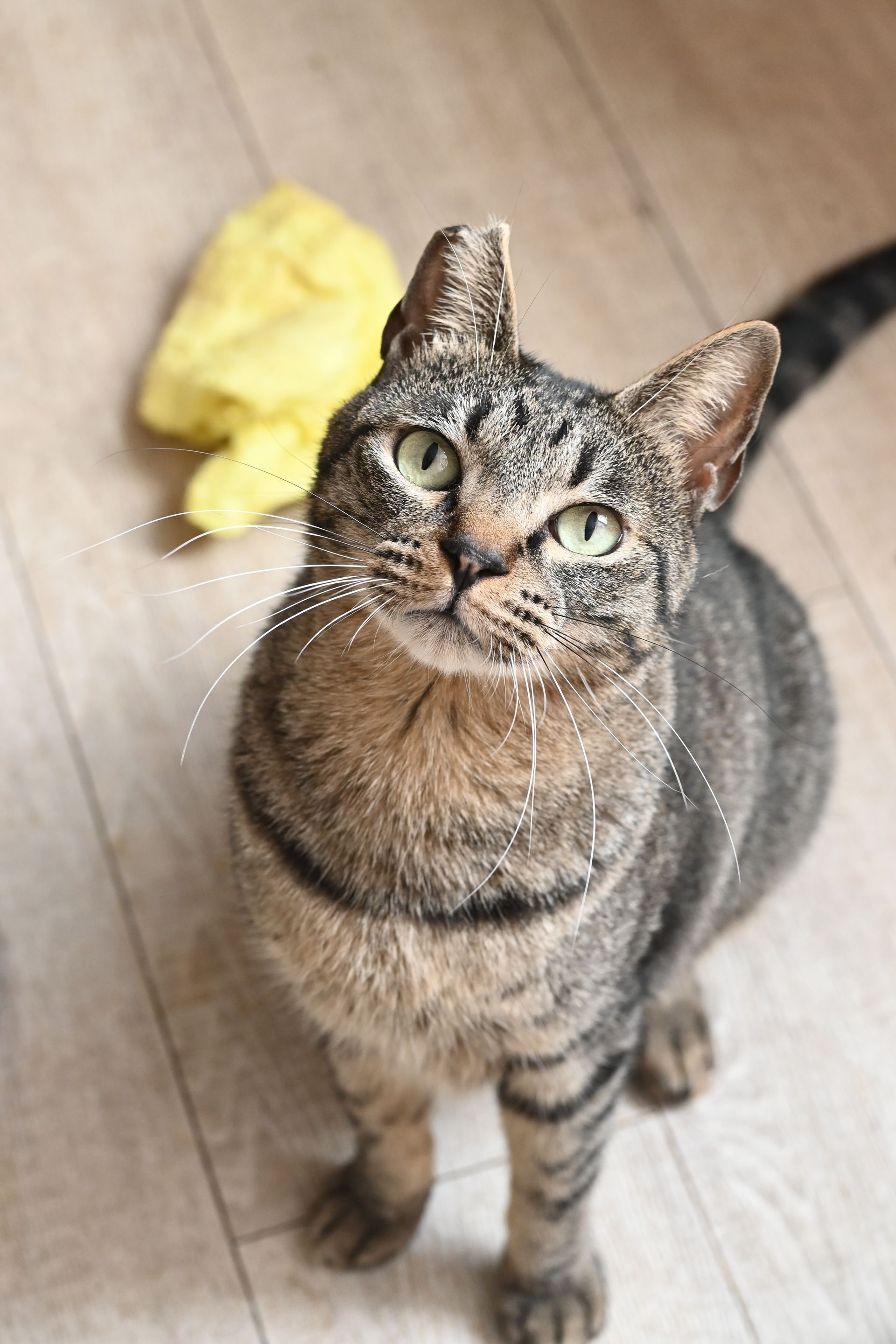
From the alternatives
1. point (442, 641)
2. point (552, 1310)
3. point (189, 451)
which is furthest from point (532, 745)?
point (189, 451)

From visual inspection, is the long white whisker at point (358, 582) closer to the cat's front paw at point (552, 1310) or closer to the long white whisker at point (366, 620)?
the long white whisker at point (366, 620)

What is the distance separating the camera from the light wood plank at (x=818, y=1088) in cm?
135

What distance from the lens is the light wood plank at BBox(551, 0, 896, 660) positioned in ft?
5.89

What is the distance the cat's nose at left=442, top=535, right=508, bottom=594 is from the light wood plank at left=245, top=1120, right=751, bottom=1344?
822 millimetres

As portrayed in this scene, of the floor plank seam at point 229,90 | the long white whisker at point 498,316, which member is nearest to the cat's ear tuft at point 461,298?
the long white whisker at point 498,316

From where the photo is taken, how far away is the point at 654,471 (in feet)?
3.14

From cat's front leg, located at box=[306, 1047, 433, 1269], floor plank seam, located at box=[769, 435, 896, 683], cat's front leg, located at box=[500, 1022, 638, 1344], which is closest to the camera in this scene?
cat's front leg, located at box=[500, 1022, 638, 1344]

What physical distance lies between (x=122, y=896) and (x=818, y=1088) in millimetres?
862

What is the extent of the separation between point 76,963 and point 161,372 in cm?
79

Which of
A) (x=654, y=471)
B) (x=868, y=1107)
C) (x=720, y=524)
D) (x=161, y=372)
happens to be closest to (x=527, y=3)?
(x=161, y=372)

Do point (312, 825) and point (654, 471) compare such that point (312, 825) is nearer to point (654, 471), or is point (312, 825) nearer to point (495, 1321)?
point (654, 471)

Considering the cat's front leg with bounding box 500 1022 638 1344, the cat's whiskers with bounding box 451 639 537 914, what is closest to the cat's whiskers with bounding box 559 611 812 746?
the cat's whiskers with bounding box 451 639 537 914

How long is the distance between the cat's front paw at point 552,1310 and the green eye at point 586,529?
80cm

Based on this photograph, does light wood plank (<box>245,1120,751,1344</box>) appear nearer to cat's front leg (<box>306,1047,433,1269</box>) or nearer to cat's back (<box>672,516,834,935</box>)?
cat's front leg (<box>306,1047,433,1269</box>)
